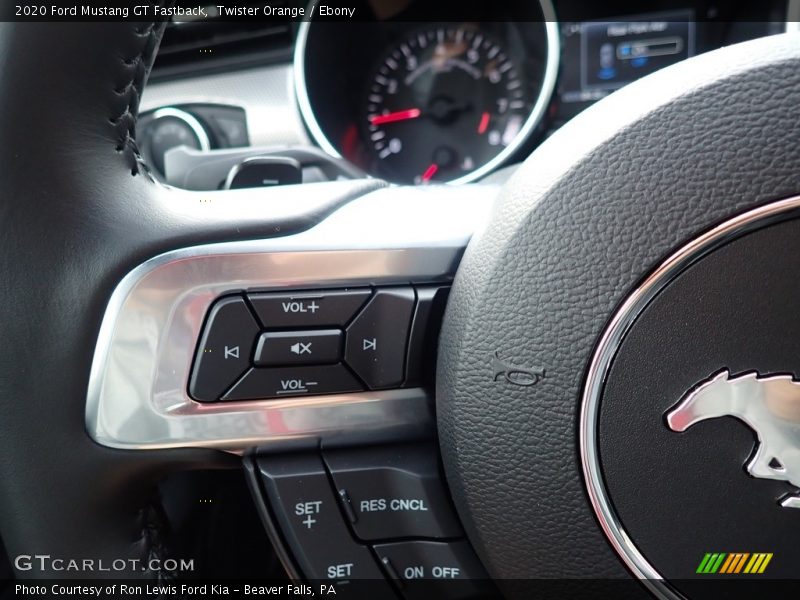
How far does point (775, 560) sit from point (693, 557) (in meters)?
0.07

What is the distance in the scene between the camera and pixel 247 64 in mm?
1977

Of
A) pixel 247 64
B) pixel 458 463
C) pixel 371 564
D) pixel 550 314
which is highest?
pixel 247 64

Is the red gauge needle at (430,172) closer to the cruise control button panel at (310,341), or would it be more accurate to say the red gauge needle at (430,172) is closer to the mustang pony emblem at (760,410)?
the cruise control button panel at (310,341)

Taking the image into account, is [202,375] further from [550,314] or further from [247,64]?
[247,64]

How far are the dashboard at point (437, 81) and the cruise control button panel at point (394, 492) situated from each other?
1.10 metres

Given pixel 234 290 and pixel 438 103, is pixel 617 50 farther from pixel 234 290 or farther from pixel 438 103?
pixel 234 290

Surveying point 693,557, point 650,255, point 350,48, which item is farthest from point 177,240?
point 350,48

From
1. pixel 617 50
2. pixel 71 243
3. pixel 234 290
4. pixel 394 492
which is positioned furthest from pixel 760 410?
pixel 617 50

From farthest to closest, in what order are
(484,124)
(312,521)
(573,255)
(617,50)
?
(484,124), (617,50), (312,521), (573,255)

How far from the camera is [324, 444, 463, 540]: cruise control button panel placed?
2.57ft

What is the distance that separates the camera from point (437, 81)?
2250 mm

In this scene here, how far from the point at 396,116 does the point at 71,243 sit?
5.37 ft

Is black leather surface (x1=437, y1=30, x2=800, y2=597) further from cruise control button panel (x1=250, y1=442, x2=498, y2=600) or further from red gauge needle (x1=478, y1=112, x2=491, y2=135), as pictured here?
red gauge needle (x1=478, y1=112, x2=491, y2=135)

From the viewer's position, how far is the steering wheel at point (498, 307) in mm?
635
